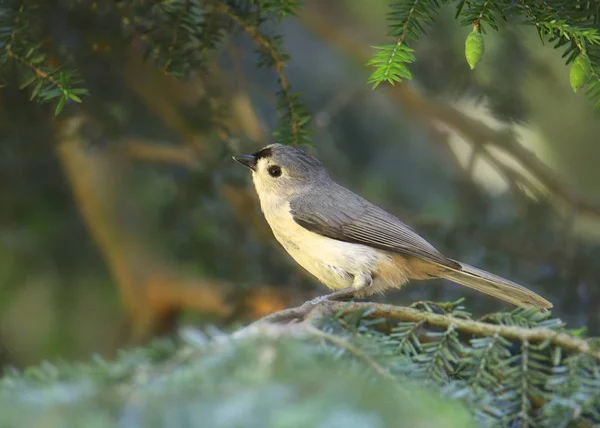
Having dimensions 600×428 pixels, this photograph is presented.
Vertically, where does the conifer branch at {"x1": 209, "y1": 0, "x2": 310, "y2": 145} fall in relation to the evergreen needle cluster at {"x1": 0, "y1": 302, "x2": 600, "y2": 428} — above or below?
above

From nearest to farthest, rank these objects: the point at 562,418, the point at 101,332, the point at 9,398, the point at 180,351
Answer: the point at 9,398 < the point at 180,351 < the point at 562,418 < the point at 101,332

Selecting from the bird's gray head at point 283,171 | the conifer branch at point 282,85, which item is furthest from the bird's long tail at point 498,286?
the conifer branch at point 282,85

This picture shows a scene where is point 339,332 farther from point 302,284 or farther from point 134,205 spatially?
point 134,205

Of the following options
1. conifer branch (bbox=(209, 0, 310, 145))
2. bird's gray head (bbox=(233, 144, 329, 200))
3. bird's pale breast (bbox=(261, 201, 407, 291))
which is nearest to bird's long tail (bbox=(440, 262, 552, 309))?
bird's pale breast (bbox=(261, 201, 407, 291))

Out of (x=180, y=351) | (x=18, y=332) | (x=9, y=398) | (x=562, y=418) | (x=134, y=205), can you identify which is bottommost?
(x=18, y=332)

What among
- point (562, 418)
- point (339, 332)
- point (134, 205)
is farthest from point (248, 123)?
point (562, 418)

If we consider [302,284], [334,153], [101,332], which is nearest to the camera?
[302,284]

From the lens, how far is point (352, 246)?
116 inches

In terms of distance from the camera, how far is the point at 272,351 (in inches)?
48.0

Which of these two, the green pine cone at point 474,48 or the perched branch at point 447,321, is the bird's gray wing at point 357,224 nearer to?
the perched branch at point 447,321

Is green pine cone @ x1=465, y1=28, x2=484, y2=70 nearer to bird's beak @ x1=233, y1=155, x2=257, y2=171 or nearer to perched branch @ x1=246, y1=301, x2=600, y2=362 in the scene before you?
perched branch @ x1=246, y1=301, x2=600, y2=362

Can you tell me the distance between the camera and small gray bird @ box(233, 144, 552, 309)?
289 cm

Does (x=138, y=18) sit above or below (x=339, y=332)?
above

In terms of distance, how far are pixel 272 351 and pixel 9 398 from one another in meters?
0.40
